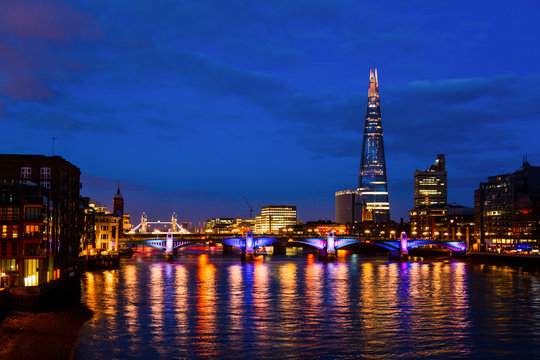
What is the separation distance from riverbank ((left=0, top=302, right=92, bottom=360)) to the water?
1.18 metres

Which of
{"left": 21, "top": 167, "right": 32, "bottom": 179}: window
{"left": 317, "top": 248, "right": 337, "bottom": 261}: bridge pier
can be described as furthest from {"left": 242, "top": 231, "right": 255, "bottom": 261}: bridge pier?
{"left": 21, "top": 167, "right": 32, "bottom": 179}: window

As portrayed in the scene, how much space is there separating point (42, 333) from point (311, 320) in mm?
22419

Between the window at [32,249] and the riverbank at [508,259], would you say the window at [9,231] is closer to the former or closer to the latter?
the window at [32,249]

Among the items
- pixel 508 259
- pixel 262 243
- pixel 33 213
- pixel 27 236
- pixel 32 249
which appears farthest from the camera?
pixel 262 243

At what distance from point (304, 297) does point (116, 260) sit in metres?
61.9

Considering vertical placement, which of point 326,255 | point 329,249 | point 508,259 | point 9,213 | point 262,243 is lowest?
point 326,255

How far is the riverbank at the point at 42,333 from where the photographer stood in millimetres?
40344

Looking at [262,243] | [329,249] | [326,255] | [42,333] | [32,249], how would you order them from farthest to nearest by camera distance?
[262,243] < [329,249] < [326,255] < [32,249] < [42,333]

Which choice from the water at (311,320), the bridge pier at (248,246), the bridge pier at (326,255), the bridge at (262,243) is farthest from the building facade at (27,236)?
the bridge pier at (326,255)

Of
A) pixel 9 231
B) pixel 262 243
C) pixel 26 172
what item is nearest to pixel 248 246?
pixel 262 243

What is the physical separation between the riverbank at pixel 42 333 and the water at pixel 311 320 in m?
1.18

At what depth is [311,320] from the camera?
54156mm

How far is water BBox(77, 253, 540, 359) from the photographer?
4150 centimetres

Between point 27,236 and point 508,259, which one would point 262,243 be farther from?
point 27,236
